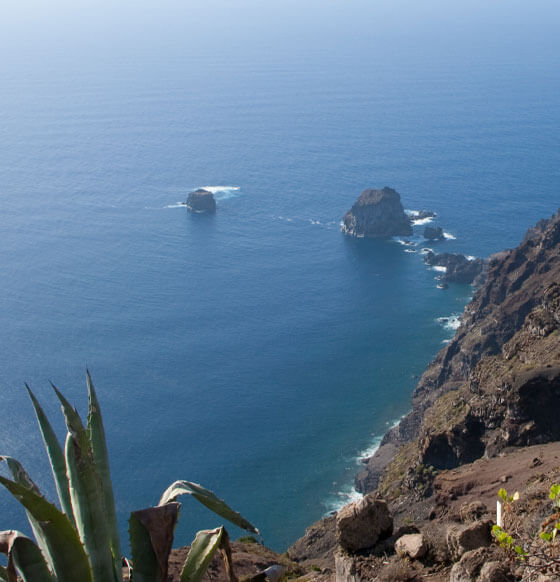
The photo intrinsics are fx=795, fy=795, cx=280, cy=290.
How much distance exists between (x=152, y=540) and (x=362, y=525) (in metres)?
8.55

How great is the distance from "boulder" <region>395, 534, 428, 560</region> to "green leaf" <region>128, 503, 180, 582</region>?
23.2ft

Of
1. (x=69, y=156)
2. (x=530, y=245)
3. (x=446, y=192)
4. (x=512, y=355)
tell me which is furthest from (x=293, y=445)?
(x=69, y=156)

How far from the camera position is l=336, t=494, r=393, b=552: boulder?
17.7m

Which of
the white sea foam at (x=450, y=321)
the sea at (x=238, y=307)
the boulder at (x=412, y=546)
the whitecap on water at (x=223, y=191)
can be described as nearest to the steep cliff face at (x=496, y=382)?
the sea at (x=238, y=307)

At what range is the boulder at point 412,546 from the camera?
1597cm

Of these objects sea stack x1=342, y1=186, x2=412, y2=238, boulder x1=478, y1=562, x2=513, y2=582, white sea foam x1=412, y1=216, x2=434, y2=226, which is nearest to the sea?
white sea foam x1=412, y1=216, x2=434, y2=226

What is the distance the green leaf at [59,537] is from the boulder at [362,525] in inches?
346

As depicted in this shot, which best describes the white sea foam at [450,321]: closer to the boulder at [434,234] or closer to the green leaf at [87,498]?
the boulder at [434,234]

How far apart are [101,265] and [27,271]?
12.2 metres

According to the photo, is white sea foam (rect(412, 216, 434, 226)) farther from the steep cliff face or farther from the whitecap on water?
the steep cliff face

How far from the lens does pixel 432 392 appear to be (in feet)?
297

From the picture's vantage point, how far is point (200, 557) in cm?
1113

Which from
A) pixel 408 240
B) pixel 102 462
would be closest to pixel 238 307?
pixel 408 240

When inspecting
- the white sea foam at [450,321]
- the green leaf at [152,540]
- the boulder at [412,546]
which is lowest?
the white sea foam at [450,321]
